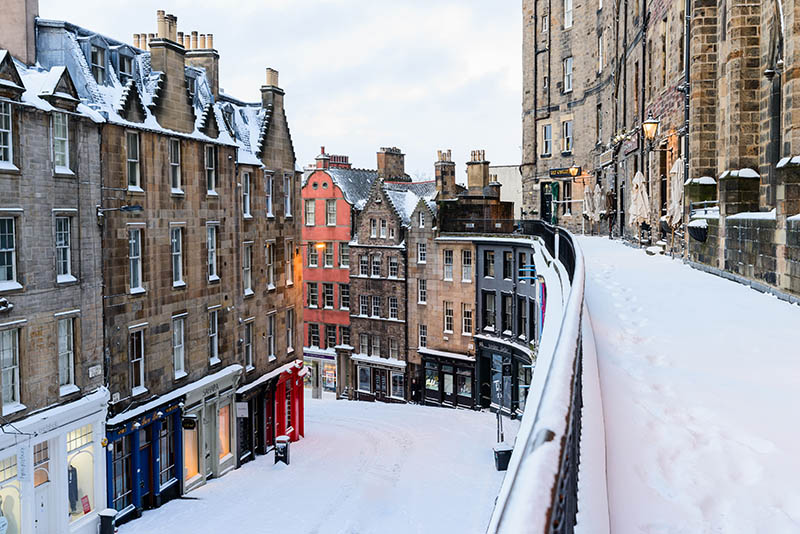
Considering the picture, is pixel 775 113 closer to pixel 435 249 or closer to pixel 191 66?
pixel 191 66

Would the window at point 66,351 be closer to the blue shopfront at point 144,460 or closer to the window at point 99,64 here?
the blue shopfront at point 144,460

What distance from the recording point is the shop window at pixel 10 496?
17.7m

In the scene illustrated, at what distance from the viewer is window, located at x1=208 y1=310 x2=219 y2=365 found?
27859 millimetres

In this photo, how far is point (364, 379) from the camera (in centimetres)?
4844

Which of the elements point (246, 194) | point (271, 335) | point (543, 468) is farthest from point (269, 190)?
point (543, 468)

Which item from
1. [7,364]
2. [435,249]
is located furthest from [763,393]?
[435,249]

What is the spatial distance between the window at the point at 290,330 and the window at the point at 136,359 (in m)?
11.7

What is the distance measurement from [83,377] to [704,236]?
17759 mm

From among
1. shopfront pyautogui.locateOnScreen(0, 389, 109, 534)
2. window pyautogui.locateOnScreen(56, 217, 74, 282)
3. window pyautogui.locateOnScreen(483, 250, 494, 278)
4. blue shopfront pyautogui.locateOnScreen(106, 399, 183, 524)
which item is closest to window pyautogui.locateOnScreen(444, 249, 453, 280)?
window pyautogui.locateOnScreen(483, 250, 494, 278)

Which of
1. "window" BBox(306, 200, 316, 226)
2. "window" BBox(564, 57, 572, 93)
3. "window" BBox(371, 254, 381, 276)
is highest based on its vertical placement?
"window" BBox(564, 57, 572, 93)

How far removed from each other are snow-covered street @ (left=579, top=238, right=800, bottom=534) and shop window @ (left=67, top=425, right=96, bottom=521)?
15009mm

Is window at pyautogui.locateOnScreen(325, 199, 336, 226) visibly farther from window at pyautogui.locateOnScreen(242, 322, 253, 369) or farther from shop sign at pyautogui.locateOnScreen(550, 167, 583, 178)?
window at pyautogui.locateOnScreen(242, 322, 253, 369)

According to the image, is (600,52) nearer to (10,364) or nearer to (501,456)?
(501,456)

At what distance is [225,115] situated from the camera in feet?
102
